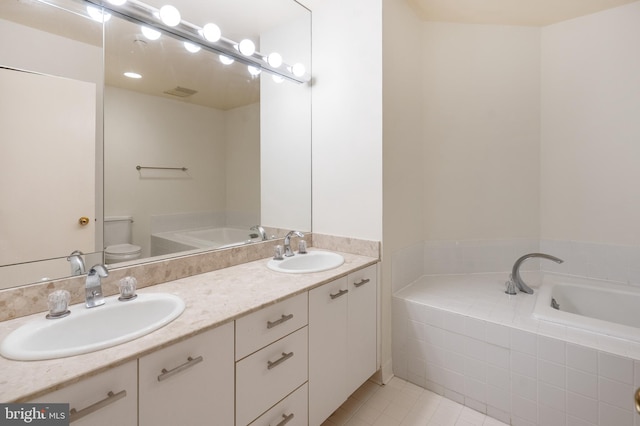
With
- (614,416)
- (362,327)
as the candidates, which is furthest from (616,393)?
(362,327)

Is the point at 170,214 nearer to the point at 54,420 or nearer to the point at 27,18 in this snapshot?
the point at 27,18

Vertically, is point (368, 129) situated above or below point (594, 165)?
above

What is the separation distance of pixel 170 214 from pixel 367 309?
1.20m

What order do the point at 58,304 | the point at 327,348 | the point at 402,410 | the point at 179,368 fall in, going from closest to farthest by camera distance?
the point at 179,368, the point at 58,304, the point at 327,348, the point at 402,410

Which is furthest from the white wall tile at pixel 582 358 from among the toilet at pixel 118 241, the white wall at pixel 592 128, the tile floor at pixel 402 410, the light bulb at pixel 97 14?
the light bulb at pixel 97 14

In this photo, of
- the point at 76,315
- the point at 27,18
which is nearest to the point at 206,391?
the point at 76,315

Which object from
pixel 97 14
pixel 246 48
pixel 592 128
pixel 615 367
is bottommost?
pixel 615 367

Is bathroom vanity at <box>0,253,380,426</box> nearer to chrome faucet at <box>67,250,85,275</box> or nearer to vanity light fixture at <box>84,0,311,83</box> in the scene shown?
chrome faucet at <box>67,250,85,275</box>

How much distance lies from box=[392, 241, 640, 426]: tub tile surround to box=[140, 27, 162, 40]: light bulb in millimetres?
1821

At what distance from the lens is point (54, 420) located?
0.69 meters

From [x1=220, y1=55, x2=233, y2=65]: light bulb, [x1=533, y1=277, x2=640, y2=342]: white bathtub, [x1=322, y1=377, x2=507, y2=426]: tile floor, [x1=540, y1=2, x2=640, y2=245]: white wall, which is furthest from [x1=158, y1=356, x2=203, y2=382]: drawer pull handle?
[x1=540, y1=2, x2=640, y2=245]: white wall

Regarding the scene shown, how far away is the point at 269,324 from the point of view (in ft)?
3.86

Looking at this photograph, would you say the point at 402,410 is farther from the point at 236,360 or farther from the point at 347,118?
the point at 347,118

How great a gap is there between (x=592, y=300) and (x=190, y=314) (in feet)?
8.32
